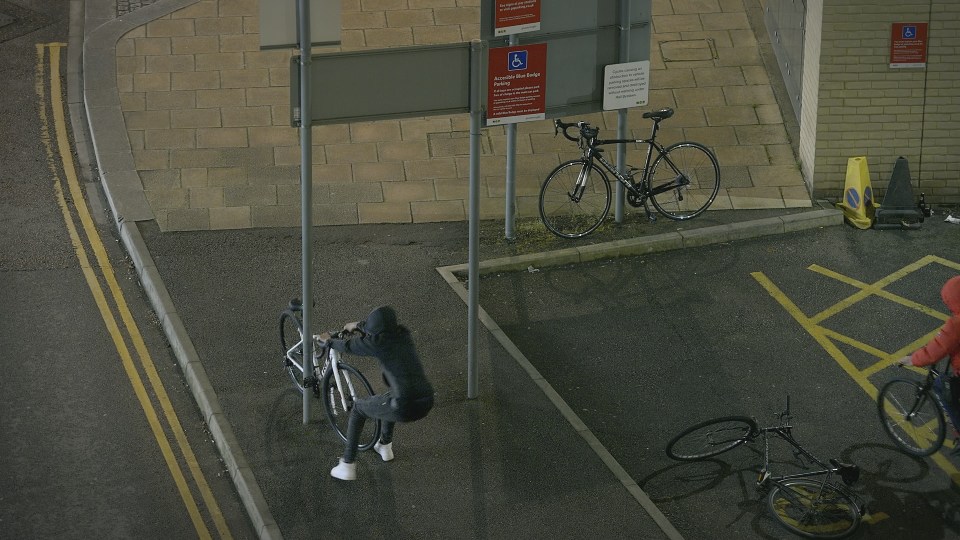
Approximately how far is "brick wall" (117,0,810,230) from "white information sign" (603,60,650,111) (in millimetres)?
1650

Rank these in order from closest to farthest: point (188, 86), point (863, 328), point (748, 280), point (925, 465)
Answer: point (925, 465) → point (863, 328) → point (748, 280) → point (188, 86)

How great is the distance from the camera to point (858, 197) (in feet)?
49.3

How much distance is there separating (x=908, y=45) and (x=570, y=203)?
4148 mm

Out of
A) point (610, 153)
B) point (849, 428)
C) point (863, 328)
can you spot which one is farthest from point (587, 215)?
point (849, 428)

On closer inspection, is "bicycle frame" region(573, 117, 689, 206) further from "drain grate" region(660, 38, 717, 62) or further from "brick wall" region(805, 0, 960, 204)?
"drain grate" region(660, 38, 717, 62)

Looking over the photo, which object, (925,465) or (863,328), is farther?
Result: (863,328)

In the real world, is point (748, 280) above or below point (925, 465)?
above

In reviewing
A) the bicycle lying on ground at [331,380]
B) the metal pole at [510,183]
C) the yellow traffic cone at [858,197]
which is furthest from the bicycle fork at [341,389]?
the yellow traffic cone at [858,197]

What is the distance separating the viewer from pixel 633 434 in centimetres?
1133

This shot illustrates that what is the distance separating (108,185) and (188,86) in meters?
2.29

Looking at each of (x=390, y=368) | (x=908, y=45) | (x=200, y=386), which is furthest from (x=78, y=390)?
(x=908, y=45)

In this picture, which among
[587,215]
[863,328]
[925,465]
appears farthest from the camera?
[587,215]

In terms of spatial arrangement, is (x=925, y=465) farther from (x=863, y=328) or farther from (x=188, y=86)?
(x=188, y=86)

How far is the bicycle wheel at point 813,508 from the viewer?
10.1 metres
